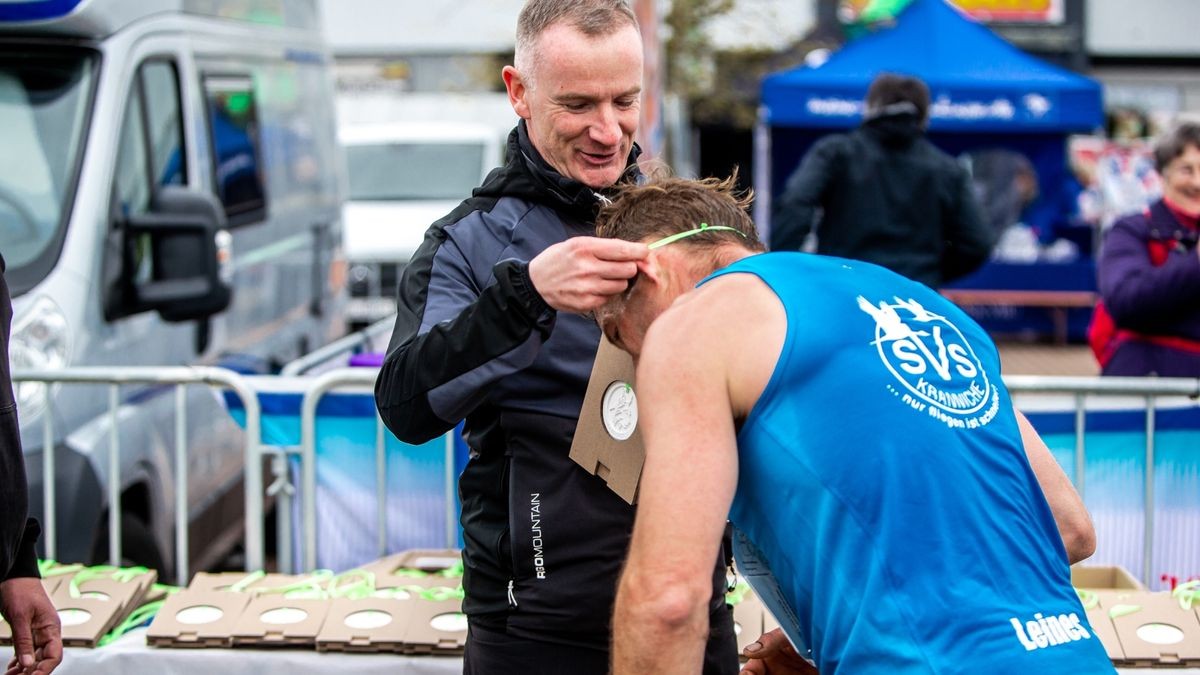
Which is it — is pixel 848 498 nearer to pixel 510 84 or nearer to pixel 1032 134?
pixel 510 84

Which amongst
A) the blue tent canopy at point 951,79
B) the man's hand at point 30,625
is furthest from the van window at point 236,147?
the blue tent canopy at point 951,79

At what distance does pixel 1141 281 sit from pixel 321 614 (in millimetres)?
3060

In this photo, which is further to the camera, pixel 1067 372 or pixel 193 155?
pixel 1067 372

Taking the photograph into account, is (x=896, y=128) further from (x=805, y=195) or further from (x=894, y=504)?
(x=894, y=504)

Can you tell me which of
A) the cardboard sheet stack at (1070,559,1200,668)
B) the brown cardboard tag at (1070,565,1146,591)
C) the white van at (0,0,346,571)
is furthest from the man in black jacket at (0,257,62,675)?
the brown cardboard tag at (1070,565,1146,591)

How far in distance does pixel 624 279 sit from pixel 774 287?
268mm

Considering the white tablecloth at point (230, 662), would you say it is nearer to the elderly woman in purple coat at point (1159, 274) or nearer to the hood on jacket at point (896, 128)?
the elderly woman in purple coat at point (1159, 274)

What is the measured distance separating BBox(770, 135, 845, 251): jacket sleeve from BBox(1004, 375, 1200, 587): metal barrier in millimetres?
1664

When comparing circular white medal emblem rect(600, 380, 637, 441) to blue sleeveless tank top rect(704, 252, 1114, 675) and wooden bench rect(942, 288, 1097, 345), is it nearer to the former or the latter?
blue sleeveless tank top rect(704, 252, 1114, 675)

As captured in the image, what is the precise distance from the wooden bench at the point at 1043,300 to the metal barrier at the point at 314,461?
11047 millimetres

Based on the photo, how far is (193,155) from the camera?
566 centimetres

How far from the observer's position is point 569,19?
7.91ft

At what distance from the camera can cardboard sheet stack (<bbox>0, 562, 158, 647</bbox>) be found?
352cm

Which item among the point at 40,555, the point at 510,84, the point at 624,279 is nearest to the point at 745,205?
the point at 624,279
